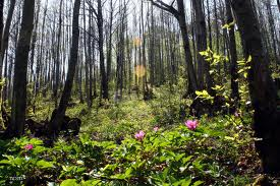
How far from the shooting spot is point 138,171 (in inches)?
99.0

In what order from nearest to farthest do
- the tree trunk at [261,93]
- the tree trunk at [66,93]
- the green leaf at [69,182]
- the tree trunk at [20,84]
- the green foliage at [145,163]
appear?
the green leaf at [69,182] < the green foliage at [145,163] < the tree trunk at [261,93] < the tree trunk at [20,84] < the tree trunk at [66,93]

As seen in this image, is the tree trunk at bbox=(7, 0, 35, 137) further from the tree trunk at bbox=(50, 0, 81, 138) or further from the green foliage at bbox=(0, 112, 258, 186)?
the green foliage at bbox=(0, 112, 258, 186)

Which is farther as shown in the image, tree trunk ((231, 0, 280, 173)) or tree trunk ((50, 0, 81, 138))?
tree trunk ((50, 0, 81, 138))

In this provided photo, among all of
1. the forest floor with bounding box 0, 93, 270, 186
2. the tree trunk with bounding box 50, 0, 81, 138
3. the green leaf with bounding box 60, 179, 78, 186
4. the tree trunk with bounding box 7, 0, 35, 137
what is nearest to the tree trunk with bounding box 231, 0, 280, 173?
the forest floor with bounding box 0, 93, 270, 186

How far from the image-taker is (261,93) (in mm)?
2906

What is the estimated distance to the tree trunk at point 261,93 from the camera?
285 cm

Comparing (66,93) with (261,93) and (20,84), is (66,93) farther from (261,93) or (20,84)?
(261,93)

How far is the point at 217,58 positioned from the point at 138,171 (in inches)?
59.6

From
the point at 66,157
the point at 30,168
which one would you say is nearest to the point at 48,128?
the point at 66,157

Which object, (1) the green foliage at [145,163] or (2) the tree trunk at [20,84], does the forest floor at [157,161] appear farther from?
(2) the tree trunk at [20,84]

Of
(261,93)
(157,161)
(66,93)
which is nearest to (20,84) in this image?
(66,93)

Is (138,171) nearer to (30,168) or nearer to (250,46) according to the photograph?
(30,168)

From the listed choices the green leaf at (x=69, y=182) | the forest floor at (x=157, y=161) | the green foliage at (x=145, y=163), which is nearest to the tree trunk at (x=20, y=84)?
the forest floor at (x=157, y=161)

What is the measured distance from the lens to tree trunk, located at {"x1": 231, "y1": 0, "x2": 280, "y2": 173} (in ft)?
9.34
